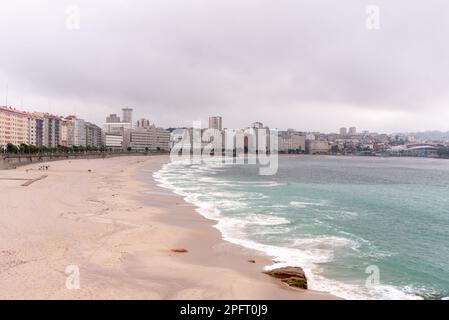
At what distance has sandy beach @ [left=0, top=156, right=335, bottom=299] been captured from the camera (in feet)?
35.8

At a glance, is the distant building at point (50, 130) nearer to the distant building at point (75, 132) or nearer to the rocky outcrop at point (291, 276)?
the distant building at point (75, 132)

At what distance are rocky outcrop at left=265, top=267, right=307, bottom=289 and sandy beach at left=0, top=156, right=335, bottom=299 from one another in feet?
1.01

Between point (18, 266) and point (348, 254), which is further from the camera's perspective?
point (348, 254)

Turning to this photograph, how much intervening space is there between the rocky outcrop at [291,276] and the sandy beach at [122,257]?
31 cm

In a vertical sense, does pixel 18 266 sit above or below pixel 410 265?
above

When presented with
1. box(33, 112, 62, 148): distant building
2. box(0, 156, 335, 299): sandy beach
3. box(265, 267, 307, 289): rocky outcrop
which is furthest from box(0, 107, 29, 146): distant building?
box(265, 267, 307, 289): rocky outcrop

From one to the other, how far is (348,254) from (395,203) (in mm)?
21337

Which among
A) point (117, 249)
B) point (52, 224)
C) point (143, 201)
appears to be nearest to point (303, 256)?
point (117, 249)

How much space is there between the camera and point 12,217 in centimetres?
2019

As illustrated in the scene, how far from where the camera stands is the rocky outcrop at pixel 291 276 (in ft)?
39.1

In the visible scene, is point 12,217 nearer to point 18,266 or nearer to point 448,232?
point 18,266

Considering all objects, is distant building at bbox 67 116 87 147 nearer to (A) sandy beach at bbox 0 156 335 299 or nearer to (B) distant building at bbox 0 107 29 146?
(B) distant building at bbox 0 107 29 146

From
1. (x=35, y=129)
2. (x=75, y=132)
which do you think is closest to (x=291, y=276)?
(x=35, y=129)

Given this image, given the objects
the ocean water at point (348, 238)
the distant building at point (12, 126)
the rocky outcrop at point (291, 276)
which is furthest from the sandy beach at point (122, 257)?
the distant building at point (12, 126)
